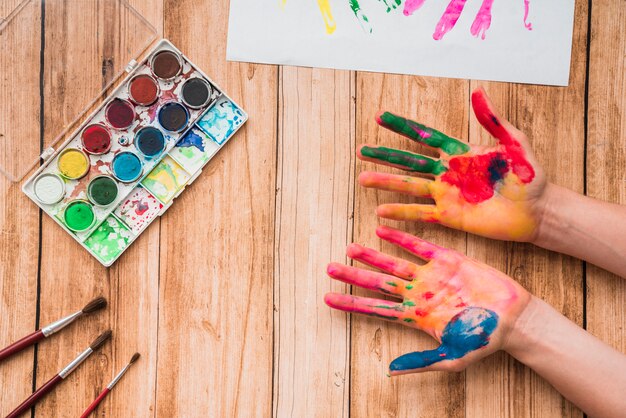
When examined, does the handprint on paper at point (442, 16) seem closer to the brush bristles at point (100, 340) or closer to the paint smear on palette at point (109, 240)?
the paint smear on palette at point (109, 240)

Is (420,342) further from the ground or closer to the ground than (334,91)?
closer to the ground

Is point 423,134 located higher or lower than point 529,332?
higher

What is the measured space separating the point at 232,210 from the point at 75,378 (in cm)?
39

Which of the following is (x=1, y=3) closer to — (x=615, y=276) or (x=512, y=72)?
(x=512, y=72)

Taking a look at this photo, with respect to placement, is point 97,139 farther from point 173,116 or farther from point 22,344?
point 22,344

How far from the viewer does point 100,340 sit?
3.06 ft

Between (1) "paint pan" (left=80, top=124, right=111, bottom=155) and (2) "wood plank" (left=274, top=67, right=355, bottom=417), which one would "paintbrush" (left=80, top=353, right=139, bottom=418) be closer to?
(2) "wood plank" (left=274, top=67, right=355, bottom=417)

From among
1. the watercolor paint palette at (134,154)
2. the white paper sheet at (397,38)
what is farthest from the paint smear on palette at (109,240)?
the white paper sheet at (397,38)

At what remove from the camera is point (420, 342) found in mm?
959

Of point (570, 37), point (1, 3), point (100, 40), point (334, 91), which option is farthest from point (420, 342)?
point (1, 3)

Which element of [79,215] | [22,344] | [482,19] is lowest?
[22,344]

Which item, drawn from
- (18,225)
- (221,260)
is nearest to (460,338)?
(221,260)

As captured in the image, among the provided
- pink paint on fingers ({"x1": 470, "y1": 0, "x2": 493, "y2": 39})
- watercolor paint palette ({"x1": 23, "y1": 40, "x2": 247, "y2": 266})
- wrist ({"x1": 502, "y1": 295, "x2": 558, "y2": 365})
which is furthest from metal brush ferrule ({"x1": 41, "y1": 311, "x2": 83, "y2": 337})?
pink paint on fingers ({"x1": 470, "y1": 0, "x2": 493, "y2": 39})

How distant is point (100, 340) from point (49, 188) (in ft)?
0.88
